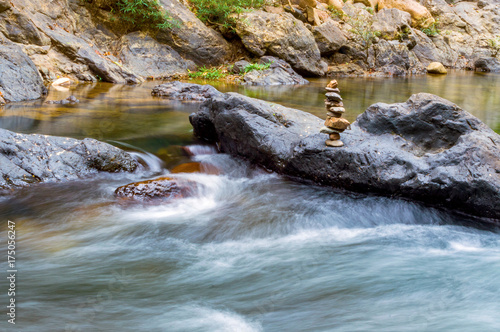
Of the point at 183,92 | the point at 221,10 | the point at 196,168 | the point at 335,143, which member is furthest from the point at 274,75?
the point at 335,143

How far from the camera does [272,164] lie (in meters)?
5.60

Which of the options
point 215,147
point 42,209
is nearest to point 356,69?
point 215,147

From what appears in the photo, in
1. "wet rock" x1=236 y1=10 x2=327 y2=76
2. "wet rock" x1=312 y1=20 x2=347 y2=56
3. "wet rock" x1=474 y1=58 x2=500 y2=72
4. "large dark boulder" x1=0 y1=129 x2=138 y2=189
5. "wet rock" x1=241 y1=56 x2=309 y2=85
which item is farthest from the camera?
"wet rock" x1=474 y1=58 x2=500 y2=72

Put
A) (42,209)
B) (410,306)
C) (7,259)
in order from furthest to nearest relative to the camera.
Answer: (42,209)
(7,259)
(410,306)

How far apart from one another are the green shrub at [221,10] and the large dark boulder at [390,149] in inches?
496

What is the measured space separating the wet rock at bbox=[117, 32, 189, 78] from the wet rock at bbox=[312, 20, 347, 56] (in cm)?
700

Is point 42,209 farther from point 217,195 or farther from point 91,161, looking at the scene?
point 217,195

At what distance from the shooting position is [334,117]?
4.88 metres

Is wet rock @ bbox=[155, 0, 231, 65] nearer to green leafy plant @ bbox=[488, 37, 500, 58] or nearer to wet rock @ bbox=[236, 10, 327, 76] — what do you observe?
wet rock @ bbox=[236, 10, 327, 76]

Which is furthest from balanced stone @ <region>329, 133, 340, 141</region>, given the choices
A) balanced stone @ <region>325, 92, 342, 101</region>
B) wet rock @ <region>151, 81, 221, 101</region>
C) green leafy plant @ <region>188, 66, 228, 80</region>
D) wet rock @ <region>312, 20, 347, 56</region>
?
wet rock @ <region>312, 20, 347, 56</region>

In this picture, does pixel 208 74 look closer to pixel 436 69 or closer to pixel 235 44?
pixel 235 44

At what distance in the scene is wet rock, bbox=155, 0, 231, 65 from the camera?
54.4 feet

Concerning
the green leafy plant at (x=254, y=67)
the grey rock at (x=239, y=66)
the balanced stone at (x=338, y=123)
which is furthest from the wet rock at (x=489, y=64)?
the balanced stone at (x=338, y=123)

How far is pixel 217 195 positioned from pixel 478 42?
29384 mm
